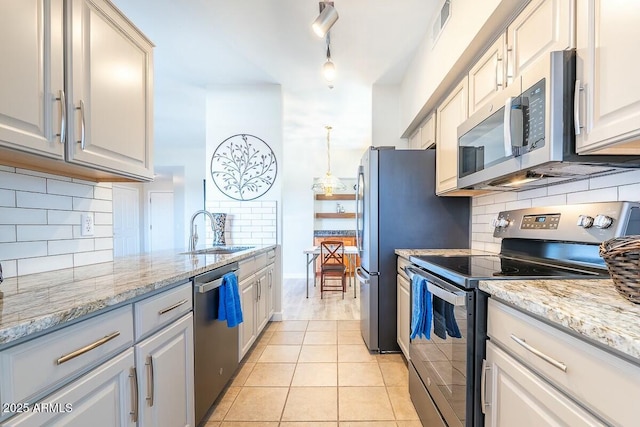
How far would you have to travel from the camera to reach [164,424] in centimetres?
117

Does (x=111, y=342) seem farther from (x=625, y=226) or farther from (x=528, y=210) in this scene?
(x=528, y=210)

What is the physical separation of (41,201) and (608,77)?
2.21 metres

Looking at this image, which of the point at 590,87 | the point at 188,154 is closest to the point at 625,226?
the point at 590,87

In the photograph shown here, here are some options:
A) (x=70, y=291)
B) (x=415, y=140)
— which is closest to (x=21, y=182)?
(x=70, y=291)

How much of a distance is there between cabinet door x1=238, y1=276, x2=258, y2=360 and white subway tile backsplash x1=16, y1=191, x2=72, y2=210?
1095 mm

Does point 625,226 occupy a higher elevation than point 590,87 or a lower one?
lower

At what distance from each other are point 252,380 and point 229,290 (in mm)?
773

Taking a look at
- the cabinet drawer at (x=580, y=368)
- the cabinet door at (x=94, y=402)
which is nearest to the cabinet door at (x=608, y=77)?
the cabinet drawer at (x=580, y=368)

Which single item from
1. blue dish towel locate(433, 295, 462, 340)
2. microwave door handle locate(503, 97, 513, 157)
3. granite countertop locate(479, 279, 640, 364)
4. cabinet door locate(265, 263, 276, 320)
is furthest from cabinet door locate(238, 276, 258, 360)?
microwave door handle locate(503, 97, 513, 157)

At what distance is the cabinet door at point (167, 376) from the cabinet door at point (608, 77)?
1.68m

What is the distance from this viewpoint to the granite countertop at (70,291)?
681mm

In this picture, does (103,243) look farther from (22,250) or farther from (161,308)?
(161,308)

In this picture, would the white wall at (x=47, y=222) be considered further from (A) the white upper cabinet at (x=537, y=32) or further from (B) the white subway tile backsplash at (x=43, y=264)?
(A) the white upper cabinet at (x=537, y=32)

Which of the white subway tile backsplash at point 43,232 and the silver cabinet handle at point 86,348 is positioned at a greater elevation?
the white subway tile backsplash at point 43,232
